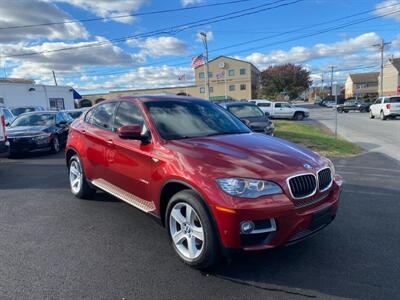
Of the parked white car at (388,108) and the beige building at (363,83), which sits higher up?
the beige building at (363,83)

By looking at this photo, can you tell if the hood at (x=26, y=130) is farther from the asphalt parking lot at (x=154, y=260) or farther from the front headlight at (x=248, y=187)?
the front headlight at (x=248, y=187)

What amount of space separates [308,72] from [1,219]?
8390 centimetres

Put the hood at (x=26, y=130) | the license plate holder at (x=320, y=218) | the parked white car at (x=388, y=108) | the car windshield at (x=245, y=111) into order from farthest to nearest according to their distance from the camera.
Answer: the parked white car at (x=388, y=108) → the car windshield at (x=245, y=111) → the hood at (x=26, y=130) → the license plate holder at (x=320, y=218)

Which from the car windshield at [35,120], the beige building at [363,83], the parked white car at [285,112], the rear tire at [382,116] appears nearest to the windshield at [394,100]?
the rear tire at [382,116]

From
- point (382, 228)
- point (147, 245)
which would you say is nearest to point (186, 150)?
point (147, 245)

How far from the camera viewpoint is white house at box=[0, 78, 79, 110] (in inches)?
Answer: 1051

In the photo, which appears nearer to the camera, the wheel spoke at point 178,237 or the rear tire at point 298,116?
the wheel spoke at point 178,237

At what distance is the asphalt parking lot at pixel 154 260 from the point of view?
127 inches

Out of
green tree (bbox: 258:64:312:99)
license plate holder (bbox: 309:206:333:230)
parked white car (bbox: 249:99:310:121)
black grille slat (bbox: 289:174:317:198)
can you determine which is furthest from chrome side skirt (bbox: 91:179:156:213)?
green tree (bbox: 258:64:312:99)

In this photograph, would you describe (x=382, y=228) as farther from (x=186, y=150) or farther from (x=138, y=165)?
(x=138, y=165)

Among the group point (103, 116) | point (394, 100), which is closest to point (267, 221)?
point (103, 116)

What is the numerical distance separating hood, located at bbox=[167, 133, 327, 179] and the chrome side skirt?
2.70ft

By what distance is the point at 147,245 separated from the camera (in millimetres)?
4219

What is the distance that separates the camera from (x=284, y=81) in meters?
77.9
